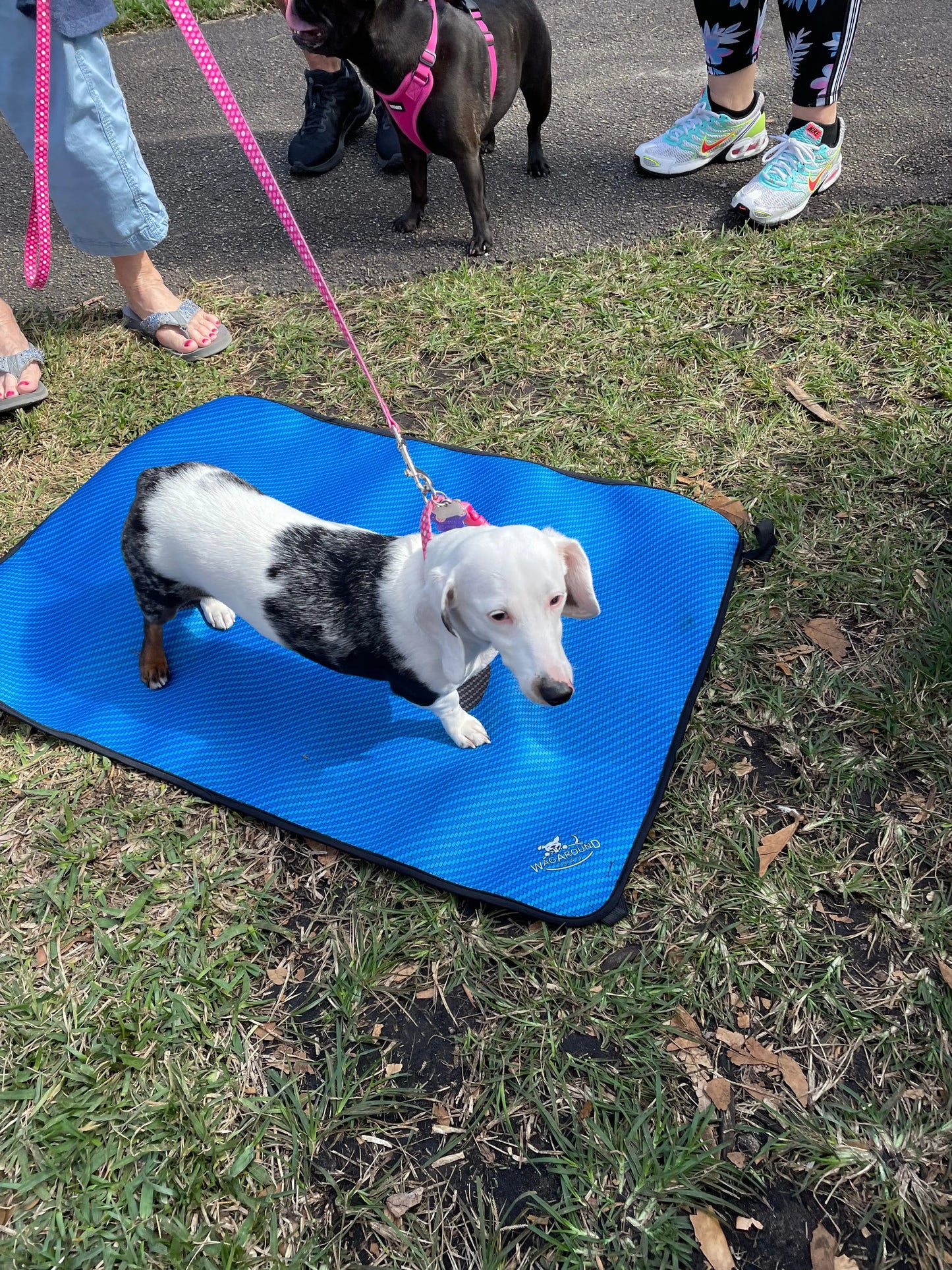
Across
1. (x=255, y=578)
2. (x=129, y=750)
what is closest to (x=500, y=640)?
(x=255, y=578)

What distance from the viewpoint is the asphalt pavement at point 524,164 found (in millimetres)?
4301

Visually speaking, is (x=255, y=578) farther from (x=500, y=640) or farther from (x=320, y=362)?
(x=320, y=362)

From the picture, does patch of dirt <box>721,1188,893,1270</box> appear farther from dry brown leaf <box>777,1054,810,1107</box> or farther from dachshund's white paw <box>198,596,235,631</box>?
dachshund's white paw <box>198,596,235,631</box>

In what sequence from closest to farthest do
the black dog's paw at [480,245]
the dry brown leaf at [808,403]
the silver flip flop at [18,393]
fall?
the dry brown leaf at [808,403]
the silver flip flop at [18,393]
the black dog's paw at [480,245]

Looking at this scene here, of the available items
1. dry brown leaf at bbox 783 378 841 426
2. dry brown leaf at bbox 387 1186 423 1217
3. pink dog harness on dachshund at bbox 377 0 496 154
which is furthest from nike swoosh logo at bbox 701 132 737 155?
dry brown leaf at bbox 387 1186 423 1217

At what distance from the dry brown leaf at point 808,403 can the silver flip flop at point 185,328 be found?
8.18 feet

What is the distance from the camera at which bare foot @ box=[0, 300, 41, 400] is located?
142 inches

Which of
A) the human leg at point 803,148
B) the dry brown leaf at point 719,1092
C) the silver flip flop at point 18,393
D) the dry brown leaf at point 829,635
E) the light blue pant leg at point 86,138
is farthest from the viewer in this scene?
the human leg at point 803,148

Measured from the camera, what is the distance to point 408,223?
4348 mm

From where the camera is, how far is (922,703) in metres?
2.40

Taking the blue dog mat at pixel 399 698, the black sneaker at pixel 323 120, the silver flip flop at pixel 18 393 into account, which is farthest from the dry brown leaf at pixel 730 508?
the black sneaker at pixel 323 120

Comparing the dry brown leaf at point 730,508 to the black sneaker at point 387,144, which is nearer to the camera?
the dry brown leaf at point 730,508

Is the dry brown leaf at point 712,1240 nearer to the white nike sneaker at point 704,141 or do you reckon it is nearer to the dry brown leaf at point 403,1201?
the dry brown leaf at point 403,1201

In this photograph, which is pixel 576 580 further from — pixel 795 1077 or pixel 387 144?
pixel 387 144
